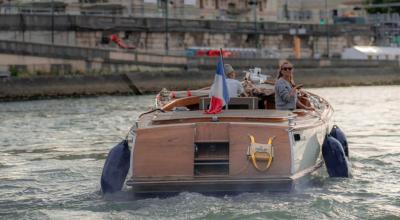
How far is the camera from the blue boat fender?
16766 millimetres

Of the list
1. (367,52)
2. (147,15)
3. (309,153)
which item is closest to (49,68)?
(147,15)

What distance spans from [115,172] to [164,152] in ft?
3.75

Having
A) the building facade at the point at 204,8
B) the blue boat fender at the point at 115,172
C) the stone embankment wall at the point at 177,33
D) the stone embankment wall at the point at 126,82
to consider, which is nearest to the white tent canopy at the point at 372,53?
the stone embankment wall at the point at 177,33

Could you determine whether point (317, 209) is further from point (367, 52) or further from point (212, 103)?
point (367, 52)

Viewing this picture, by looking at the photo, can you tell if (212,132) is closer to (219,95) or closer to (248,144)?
(248,144)

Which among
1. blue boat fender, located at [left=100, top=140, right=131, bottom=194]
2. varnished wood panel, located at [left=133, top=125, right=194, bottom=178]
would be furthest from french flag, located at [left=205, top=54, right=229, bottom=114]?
blue boat fender, located at [left=100, top=140, right=131, bottom=194]

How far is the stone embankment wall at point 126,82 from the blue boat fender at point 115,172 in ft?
121

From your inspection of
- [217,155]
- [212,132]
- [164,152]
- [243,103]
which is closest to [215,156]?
[217,155]

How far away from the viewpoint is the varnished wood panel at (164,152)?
15969 millimetres

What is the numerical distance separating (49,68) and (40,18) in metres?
12.8

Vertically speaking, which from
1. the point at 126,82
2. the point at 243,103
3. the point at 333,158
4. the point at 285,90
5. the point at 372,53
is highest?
the point at 285,90

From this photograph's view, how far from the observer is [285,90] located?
60.7 feet

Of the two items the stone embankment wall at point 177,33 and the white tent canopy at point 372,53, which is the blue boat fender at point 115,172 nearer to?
the stone embankment wall at point 177,33

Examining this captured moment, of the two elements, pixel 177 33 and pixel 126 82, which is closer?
pixel 126 82
